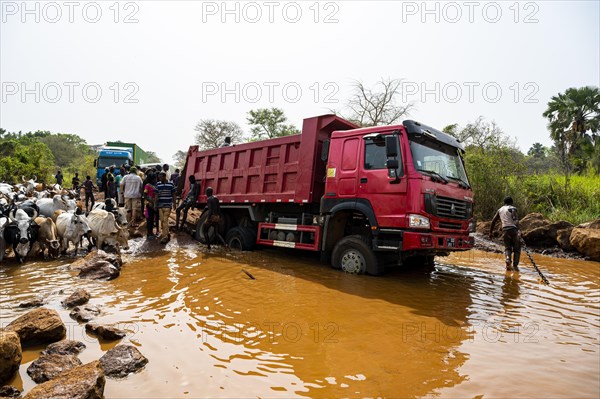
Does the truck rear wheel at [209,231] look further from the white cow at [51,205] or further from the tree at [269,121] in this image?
the tree at [269,121]

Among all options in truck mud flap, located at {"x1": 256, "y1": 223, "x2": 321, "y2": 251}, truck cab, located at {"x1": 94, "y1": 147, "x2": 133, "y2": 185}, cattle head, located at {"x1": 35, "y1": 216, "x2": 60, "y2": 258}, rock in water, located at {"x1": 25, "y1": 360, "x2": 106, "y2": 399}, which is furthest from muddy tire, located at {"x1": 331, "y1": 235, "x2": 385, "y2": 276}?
truck cab, located at {"x1": 94, "y1": 147, "x2": 133, "y2": 185}

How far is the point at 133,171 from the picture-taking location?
9945mm

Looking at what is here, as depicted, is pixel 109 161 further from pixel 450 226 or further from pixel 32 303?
pixel 450 226

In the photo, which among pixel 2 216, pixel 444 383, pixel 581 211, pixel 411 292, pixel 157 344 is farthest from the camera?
pixel 581 211

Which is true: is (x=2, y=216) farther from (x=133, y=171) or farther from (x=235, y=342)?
(x=235, y=342)

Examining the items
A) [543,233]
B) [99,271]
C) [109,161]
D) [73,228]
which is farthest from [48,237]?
[543,233]

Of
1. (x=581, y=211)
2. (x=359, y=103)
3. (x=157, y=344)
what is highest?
(x=359, y=103)

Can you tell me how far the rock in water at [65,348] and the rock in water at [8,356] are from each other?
29cm

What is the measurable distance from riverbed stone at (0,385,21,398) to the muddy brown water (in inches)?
6.2

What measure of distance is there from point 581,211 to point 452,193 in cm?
1081

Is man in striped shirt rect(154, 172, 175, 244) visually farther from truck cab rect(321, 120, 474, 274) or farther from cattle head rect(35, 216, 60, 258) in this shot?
truck cab rect(321, 120, 474, 274)

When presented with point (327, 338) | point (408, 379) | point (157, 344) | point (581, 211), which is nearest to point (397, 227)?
point (327, 338)

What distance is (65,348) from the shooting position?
10.4 feet

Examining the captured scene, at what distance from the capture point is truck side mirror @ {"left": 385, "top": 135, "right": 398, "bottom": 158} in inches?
225
